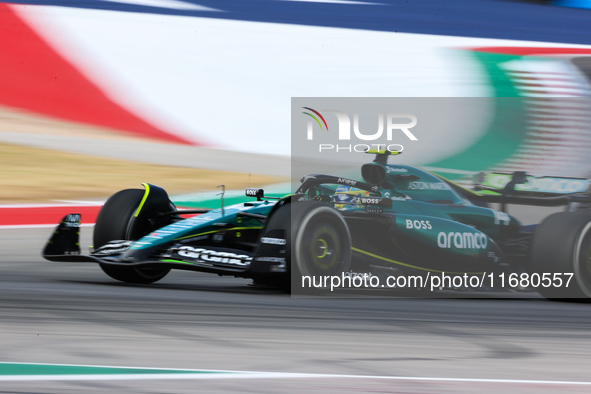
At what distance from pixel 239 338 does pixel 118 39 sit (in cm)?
1452

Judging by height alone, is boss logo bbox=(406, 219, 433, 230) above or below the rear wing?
below

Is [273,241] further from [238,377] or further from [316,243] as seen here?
[238,377]

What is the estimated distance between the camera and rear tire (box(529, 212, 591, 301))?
5500 millimetres

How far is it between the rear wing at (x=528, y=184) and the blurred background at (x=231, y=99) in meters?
0.93

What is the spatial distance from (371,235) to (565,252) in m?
1.40

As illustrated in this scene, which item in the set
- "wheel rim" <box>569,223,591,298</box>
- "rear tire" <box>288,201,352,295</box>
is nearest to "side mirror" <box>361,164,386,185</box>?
"rear tire" <box>288,201,352,295</box>

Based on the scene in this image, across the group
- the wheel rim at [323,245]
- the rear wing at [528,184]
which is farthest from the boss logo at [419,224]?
the rear wing at [528,184]

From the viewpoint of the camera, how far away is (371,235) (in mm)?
5543

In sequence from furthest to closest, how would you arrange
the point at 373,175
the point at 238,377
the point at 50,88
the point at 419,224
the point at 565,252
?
the point at 50,88
the point at 373,175
the point at 419,224
the point at 565,252
the point at 238,377

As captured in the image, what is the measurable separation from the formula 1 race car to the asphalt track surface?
22cm

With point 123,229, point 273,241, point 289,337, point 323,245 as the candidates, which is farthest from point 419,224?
point 123,229

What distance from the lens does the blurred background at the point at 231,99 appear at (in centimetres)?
541

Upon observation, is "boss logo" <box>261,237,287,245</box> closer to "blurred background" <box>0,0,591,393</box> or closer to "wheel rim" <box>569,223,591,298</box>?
"blurred background" <box>0,0,591,393</box>

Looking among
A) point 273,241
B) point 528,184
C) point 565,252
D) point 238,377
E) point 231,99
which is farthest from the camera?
point 231,99
